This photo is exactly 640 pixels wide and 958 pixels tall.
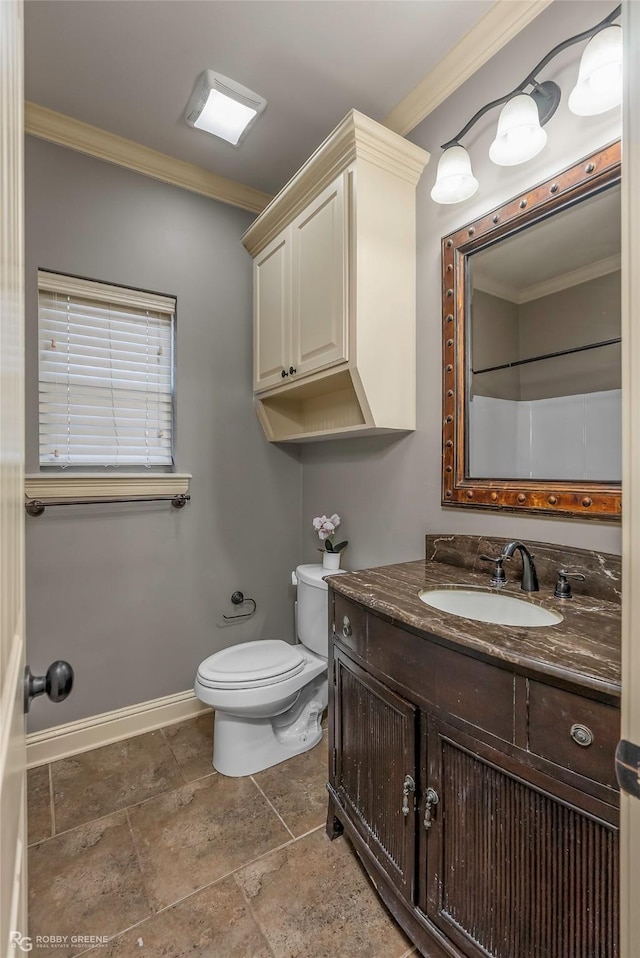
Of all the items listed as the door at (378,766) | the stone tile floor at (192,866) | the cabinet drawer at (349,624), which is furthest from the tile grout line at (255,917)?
the cabinet drawer at (349,624)

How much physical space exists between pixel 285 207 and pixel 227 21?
603mm

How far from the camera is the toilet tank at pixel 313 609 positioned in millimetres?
2000

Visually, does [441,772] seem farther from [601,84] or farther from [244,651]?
[601,84]

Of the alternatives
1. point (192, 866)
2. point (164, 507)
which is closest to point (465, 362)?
point (164, 507)

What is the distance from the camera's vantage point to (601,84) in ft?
3.54

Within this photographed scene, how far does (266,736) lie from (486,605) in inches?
45.8

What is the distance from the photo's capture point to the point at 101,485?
77.7 inches

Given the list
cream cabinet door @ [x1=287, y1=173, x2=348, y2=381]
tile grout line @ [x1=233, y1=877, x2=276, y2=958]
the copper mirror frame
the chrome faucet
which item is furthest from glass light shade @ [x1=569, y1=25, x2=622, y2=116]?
tile grout line @ [x1=233, y1=877, x2=276, y2=958]

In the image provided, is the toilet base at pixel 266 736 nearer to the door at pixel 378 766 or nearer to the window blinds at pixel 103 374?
the door at pixel 378 766

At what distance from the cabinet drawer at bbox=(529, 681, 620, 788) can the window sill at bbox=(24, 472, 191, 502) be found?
5.85 ft

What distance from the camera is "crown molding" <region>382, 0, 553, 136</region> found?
1351 mm

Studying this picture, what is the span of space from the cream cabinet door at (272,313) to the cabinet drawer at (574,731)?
63.5 inches

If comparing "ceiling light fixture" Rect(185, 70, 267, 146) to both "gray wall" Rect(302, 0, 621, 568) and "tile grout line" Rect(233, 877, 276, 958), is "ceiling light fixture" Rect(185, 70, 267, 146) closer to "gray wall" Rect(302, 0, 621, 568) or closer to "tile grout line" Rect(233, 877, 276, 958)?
"gray wall" Rect(302, 0, 621, 568)

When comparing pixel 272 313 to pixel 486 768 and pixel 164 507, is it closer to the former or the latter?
pixel 164 507
